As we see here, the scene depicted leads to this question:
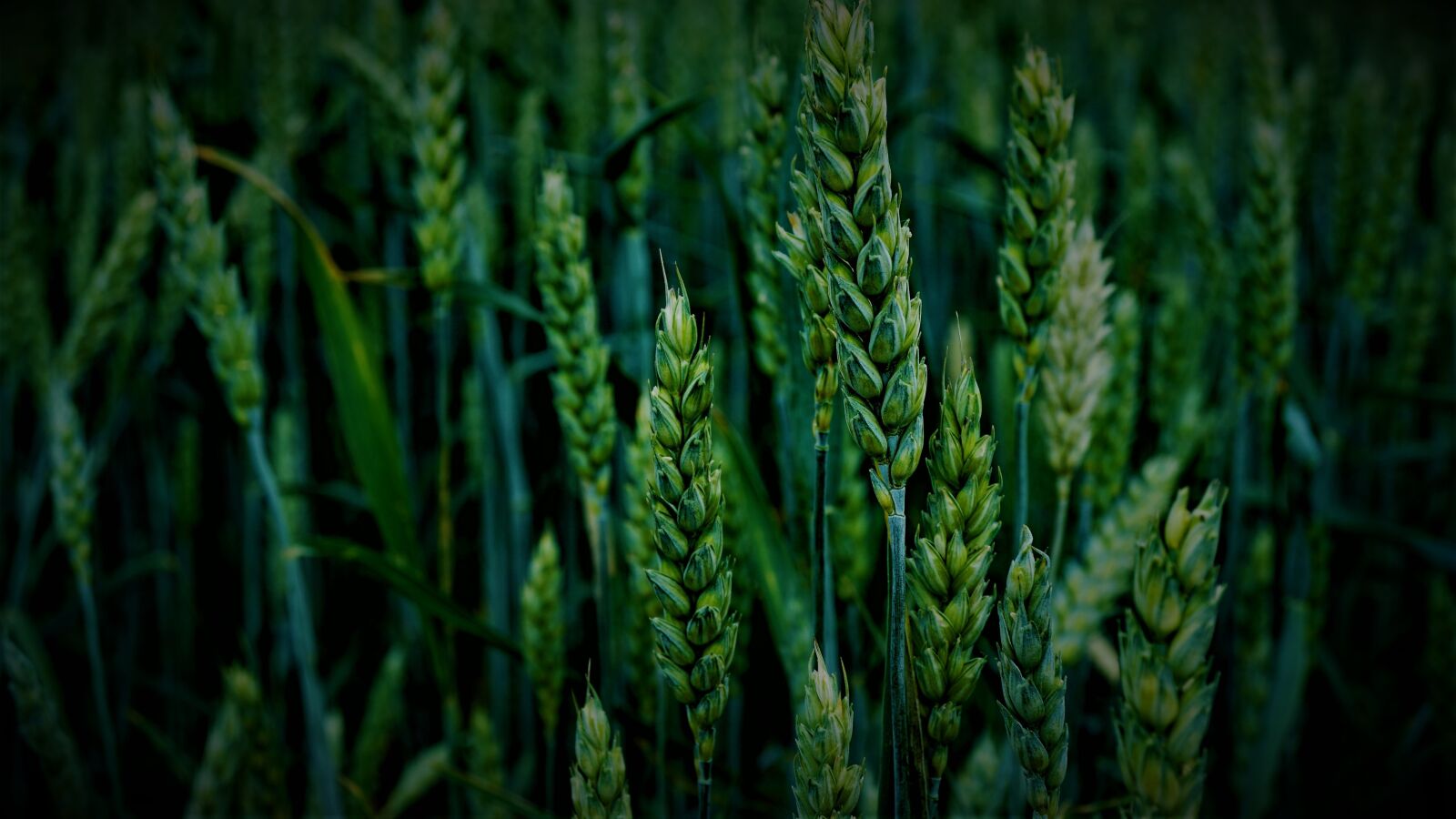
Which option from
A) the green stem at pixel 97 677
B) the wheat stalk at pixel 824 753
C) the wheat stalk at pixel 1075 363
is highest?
the wheat stalk at pixel 1075 363

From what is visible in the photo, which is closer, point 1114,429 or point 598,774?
point 598,774

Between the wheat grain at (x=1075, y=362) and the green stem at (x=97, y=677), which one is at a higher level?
the wheat grain at (x=1075, y=362)

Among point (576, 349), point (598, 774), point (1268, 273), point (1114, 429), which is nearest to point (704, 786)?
point (598, 774)

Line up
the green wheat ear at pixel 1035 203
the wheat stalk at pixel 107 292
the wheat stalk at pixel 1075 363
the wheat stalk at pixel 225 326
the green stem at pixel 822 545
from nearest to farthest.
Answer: the green stem at pixel 822 545 < the green wheat ear at pixel 1035 203 < the wheat stalk at pixel 1075 363 < the wheat stalk at pixel 225 326 < the wheat stalk at pixel 107 292

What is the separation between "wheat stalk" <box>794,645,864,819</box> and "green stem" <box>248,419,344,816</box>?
2.14 feet

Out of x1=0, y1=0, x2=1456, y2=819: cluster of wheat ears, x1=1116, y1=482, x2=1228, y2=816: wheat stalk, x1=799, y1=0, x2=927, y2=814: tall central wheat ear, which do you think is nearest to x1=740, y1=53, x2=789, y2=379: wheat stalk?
x1=0, y1=0, x2=1456, y2=819: cluster of wheat ears

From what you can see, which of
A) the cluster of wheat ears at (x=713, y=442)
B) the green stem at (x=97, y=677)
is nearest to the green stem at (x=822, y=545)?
the cluster of wheat ears at (x=713, y=442)

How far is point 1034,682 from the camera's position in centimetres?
55

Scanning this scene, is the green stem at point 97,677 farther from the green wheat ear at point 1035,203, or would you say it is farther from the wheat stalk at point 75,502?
the green wheat ear at point 1035,203

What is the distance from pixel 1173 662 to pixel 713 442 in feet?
1.52

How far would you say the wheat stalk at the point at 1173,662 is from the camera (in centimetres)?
54

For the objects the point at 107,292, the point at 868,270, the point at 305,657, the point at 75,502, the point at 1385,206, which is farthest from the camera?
the point at 1385,206

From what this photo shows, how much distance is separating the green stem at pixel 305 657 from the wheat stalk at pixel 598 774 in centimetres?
49

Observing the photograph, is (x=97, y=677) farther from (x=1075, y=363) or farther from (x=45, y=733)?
(x=1075, y=363)
